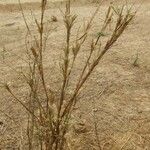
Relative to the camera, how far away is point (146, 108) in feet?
10.4

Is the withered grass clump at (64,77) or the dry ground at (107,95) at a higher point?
the withered grass clump at (64,77)

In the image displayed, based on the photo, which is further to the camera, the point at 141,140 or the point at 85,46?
the point at 85,46

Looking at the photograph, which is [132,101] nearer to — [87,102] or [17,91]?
[87,102]

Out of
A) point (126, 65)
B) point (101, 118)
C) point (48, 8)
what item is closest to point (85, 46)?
point (126, 65)

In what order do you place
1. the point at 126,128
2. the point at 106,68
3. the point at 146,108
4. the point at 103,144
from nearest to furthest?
the point at 103,144 < the point at 126,128 < the point at 146,108 < the point at 106,68

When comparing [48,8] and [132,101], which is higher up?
[132,101]

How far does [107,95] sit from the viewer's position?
333cm

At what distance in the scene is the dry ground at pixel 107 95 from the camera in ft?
9.00

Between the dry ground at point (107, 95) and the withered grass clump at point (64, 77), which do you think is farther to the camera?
the dry ground at point (107, 95)

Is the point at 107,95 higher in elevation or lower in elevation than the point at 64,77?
lower

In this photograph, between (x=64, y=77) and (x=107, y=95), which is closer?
(x=64, y=77)

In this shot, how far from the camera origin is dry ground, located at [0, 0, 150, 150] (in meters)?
2.74

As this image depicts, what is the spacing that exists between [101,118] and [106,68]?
1.02m

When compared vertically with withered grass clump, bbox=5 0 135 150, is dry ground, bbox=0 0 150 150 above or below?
below
